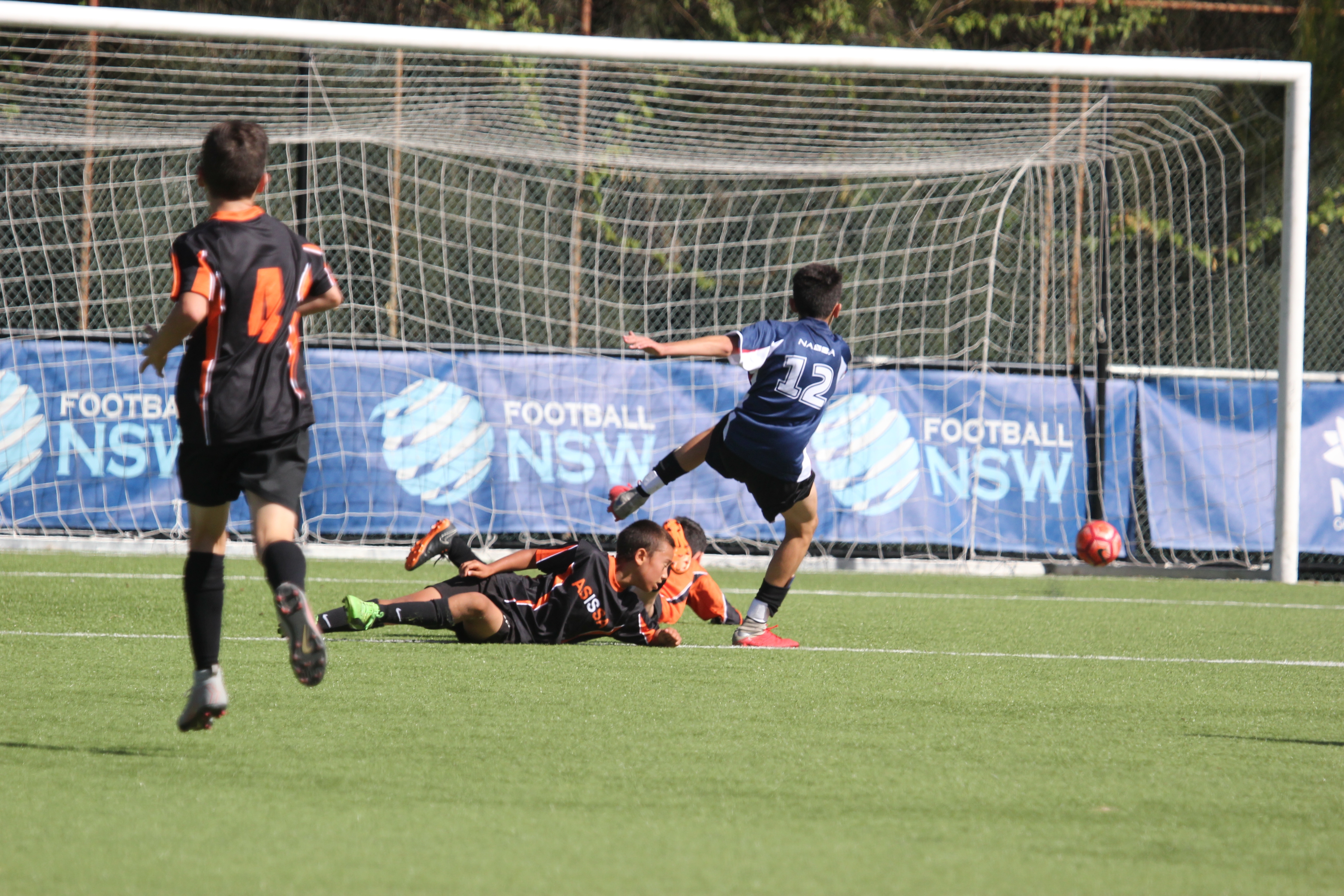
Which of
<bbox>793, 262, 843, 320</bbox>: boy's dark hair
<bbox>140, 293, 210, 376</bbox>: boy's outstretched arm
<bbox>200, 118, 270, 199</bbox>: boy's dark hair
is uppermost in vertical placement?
<bbox>200, 118, 270, 199</bbox>: boy's dark hair

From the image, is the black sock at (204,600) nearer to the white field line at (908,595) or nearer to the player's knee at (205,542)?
the player's knee at (205,542)

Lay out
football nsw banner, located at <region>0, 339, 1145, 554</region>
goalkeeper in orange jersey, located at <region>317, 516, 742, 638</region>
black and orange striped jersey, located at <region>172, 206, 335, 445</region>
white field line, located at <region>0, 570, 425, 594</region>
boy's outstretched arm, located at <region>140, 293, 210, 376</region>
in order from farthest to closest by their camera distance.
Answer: football nsw banner, located at <region>0, 339, 1145, 554</region> → white field line, located at <region>0, 570, 425, 594</region> → goalkeeper in orange jersey, located at <region>317, 516, 742, 638</region> → black and orange striped jersey, located at <region>172, 206, 335, 445</region> → boy's outstretched arm, located at <region>140, 293, 210, 376</region>

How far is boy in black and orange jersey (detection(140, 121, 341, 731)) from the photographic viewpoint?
3.21 meters

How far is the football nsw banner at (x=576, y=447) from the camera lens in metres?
9.20

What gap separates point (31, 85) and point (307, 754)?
751 cm

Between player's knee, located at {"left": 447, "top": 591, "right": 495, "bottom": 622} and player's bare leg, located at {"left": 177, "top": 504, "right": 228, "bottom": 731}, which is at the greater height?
player's bare leg, located at {"left": 177, "top": 504, "right": 228, "bottom": 731}

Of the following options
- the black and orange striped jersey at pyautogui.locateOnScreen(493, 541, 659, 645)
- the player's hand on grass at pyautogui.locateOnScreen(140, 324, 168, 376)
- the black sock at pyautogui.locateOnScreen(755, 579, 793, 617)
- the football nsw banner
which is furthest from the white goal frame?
the player's hand on grass at pyautogui.locateOnScreen(140, 324, 168, 376)

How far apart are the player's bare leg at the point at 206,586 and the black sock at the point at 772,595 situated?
2776 millimetres

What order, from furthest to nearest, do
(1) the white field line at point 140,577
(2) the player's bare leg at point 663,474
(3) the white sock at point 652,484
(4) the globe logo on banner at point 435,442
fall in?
(4) the globe logo on banner at point 435,442 → (1) the white field line at point 140,577 → (3) the white sock at point 652,484 → (2) the player's bare leg at point 663,474

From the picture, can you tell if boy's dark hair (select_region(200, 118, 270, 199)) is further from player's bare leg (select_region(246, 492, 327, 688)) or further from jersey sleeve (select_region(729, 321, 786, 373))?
jersey sleeve (select_region(729, 321, 786, 373))

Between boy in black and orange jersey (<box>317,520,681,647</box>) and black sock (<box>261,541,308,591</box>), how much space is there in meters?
1.95

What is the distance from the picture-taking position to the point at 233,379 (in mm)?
3256

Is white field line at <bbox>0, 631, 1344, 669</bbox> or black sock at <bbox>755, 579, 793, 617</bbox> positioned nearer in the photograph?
white field line at <bbox>0, 631, 1344, 669</bbox>

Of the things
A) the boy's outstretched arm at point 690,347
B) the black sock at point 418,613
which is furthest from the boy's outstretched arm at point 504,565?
the boy's outstretched arm at point 690,347
